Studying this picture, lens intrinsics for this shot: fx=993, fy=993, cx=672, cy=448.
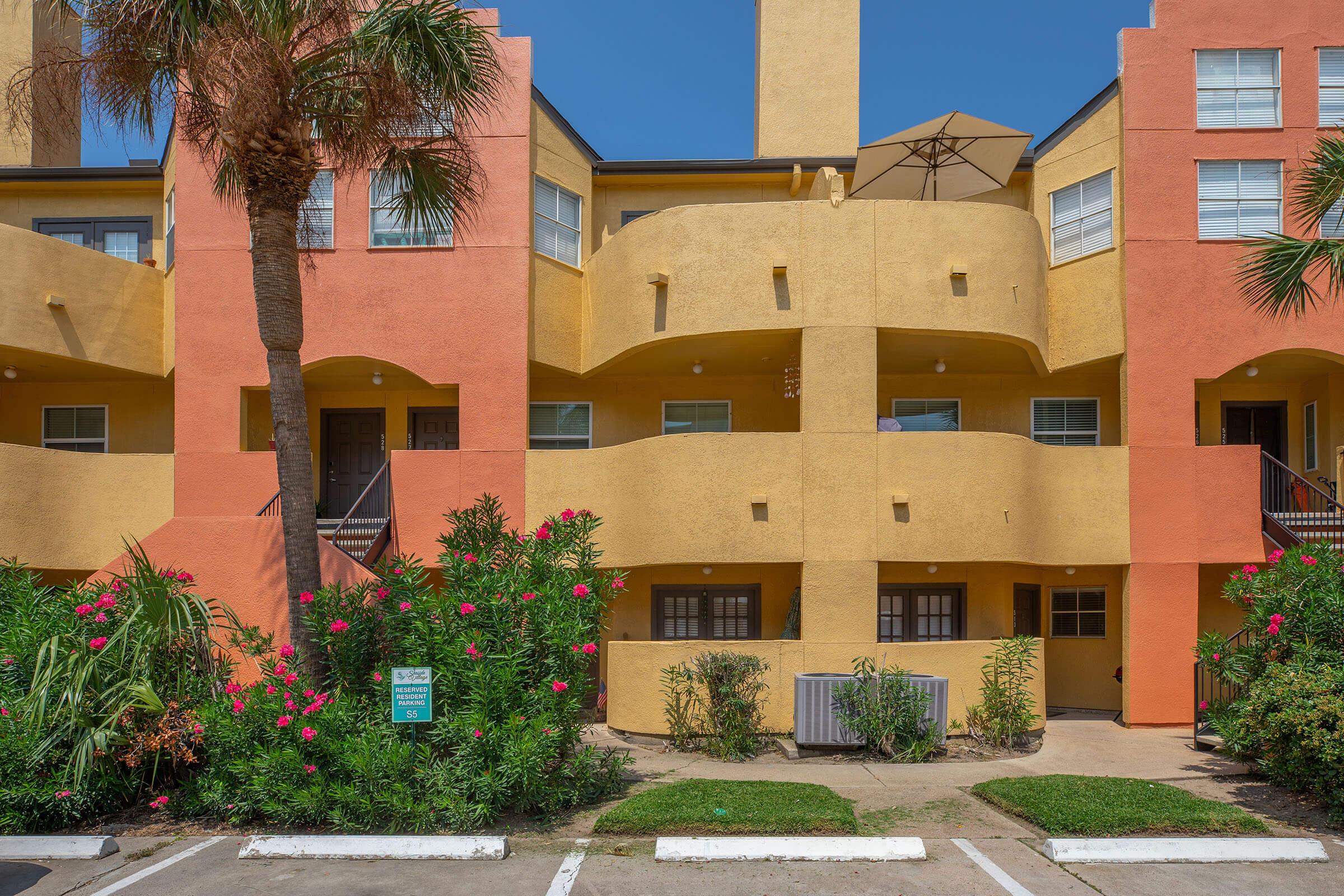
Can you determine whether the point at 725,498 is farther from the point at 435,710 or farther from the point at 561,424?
the point at 435,710

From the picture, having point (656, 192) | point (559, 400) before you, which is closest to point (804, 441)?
point (559, 400)

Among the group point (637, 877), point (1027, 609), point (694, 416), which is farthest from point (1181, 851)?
point (694, 416)

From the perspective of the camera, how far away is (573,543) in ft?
35.2

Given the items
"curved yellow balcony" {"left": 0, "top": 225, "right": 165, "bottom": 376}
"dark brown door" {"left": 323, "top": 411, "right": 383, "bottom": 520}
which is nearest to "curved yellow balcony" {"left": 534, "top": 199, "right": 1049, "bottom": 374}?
"dark brown door" {"left": 323, "top": 411, "right": 383, "bottom": 520}

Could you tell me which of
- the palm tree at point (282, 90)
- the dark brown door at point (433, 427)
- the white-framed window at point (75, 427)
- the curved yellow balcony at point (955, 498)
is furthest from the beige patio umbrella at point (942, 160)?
the white-framed window at point (75, 427)

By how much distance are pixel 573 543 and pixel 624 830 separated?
10.1 feet

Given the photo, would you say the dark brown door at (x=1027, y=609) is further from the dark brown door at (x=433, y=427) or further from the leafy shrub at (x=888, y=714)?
the dark brown door at (x=433, y=427)

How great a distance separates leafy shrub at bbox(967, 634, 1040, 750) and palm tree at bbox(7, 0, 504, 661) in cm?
885

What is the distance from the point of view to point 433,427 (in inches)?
691

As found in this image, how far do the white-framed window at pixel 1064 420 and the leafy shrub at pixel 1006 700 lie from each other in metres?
4.86

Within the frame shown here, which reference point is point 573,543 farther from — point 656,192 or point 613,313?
point 656,192

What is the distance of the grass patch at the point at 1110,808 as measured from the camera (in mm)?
8805

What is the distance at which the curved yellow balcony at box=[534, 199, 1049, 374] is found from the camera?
14.5 m

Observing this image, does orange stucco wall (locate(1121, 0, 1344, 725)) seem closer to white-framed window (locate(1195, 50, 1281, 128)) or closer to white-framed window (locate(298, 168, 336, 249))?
white-framed window (locate(1195, 50, 1281, 128))
